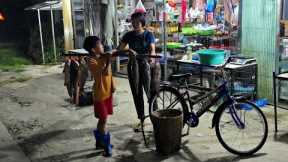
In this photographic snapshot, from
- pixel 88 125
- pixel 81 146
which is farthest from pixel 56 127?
pixel 81 146

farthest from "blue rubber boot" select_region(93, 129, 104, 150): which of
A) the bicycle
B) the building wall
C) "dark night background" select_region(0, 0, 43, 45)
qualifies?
"dark night background" select_region(0, 0, 43, 45)

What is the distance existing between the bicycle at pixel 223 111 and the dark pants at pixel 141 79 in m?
0.18

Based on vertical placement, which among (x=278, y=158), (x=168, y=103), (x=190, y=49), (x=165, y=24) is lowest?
(x=278, y=158)

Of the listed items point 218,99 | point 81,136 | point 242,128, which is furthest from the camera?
point 81,136

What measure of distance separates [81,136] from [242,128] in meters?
2.50

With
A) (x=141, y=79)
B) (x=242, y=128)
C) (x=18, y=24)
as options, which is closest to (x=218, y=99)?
(x=242, y=128)

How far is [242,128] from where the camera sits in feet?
17.4

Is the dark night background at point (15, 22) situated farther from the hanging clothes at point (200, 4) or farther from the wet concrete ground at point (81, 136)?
the hanging clothes at point (200, 4)

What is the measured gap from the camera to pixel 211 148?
544cm

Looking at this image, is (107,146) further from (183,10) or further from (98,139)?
(183,10)

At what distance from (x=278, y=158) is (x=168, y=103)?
1.79 metres

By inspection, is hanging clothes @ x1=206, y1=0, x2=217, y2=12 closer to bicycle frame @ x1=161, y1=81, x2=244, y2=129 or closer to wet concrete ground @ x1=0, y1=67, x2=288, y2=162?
wet concrete ground @ x1=0, y1=67, x2=288, y2=162

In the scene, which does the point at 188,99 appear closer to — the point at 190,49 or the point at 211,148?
the point at 211,148

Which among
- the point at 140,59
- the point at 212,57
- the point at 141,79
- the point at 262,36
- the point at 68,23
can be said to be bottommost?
the point at 141,79
